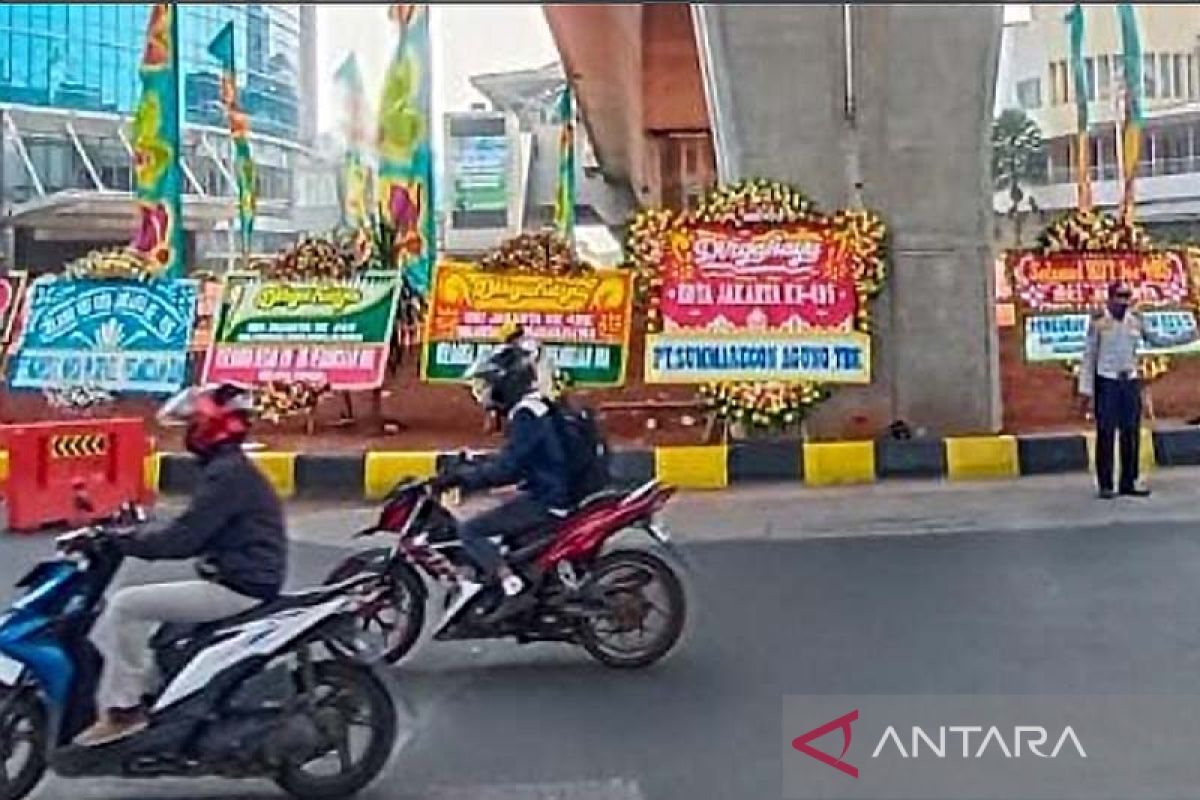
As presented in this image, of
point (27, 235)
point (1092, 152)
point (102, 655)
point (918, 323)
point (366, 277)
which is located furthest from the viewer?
point (27, 235)

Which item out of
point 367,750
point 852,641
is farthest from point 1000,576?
point 367,750

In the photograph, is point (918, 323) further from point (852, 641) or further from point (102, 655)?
point (102, 655)

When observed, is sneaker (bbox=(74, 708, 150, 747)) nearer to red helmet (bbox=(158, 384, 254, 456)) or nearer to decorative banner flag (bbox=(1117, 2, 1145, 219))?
red helmet (bbox=(158, 384, 254, 456))

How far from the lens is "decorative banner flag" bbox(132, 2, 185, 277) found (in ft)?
56.7

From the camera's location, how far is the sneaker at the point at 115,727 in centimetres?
403

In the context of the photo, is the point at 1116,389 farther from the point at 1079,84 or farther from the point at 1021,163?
the point at 1021,163

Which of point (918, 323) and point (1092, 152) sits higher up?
point (1092, 152)

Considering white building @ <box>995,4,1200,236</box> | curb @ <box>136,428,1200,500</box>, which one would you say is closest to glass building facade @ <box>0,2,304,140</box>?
curb @ <box>136,428,1200,500</box>

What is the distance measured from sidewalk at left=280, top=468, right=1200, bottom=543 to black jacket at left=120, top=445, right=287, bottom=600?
4.29 m

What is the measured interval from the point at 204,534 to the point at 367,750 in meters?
0.69

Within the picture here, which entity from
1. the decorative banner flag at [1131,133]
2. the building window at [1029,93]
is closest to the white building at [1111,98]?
the building window at [1029,93]

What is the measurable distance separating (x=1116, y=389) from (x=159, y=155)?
12.4 meters

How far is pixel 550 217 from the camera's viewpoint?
1296 inches

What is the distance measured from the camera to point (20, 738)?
4.14m
